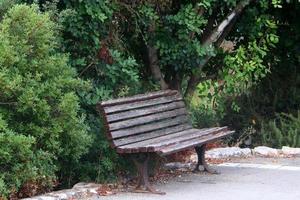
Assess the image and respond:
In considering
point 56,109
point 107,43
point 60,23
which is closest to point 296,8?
point 107,43

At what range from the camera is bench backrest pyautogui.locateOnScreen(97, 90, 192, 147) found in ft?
23.2

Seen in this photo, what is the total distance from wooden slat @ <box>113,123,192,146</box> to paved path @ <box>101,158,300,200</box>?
57 cm

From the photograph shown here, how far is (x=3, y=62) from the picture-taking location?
21.0ft

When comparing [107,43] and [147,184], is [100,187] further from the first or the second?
[107,43]

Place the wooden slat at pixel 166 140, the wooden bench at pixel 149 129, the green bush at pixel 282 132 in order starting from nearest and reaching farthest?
the wooden slat at pixel 166 140, the wooden bench at pixel 149 129, the green bush at pixel 282 132

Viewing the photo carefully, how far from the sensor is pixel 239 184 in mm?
7414

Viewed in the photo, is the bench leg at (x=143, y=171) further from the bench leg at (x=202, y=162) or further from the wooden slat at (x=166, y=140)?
the bench leg at (x=202, y=162)

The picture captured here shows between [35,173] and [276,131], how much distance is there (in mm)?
5451

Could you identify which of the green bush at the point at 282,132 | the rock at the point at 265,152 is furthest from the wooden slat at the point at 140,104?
the green bush at the point at 282,132

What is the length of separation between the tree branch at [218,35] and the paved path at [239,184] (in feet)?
5.47

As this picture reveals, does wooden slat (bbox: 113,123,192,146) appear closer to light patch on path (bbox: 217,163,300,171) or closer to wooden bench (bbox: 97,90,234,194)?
wooden bench (bbox: 97,90,234,194)

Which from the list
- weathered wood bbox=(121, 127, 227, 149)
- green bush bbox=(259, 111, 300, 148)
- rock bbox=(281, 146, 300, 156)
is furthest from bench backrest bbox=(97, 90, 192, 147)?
green bush bbox=(259, 111, 300, 148)

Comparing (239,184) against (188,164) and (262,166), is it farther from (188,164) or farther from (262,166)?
(188,164)

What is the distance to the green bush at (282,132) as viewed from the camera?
34.8ft
